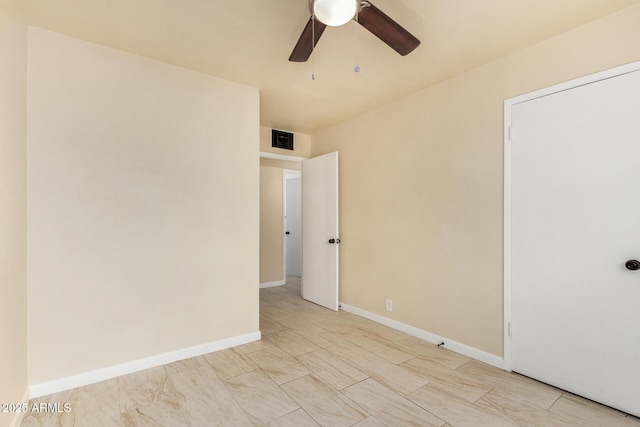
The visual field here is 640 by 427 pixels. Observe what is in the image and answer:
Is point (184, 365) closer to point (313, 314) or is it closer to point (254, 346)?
point (254, 346)

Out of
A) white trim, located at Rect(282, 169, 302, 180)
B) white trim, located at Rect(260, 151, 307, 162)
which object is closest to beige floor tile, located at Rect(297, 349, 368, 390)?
white trim, located at Rect(260, 151, 307, 162)

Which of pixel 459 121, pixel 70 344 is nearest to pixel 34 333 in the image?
pixel 70 344

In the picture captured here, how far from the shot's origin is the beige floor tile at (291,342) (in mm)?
A: 2721

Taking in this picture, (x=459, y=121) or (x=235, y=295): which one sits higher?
(x=459, y=121)

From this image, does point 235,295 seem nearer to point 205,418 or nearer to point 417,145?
point 205,418

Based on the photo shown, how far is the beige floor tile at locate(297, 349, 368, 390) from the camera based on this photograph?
221 centimetres

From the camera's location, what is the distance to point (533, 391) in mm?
2068

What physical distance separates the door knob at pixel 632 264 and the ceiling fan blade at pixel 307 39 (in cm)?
231

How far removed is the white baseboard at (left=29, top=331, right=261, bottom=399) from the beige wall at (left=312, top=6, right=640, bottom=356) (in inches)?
64.3

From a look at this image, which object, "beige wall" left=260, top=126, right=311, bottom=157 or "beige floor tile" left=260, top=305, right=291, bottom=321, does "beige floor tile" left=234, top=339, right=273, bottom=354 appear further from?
"beige wall" left=260, top=126, right=311, bottom=157

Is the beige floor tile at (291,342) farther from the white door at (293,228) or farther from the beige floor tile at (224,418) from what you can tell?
the white door at (293,228)

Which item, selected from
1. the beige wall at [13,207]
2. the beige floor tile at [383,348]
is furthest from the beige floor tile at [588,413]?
the beige wall at [13,207]

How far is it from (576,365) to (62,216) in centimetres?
374

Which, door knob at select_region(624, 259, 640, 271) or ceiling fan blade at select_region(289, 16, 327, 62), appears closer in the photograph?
ceiling fan blade at select_region(289, 16, 327, 62)
